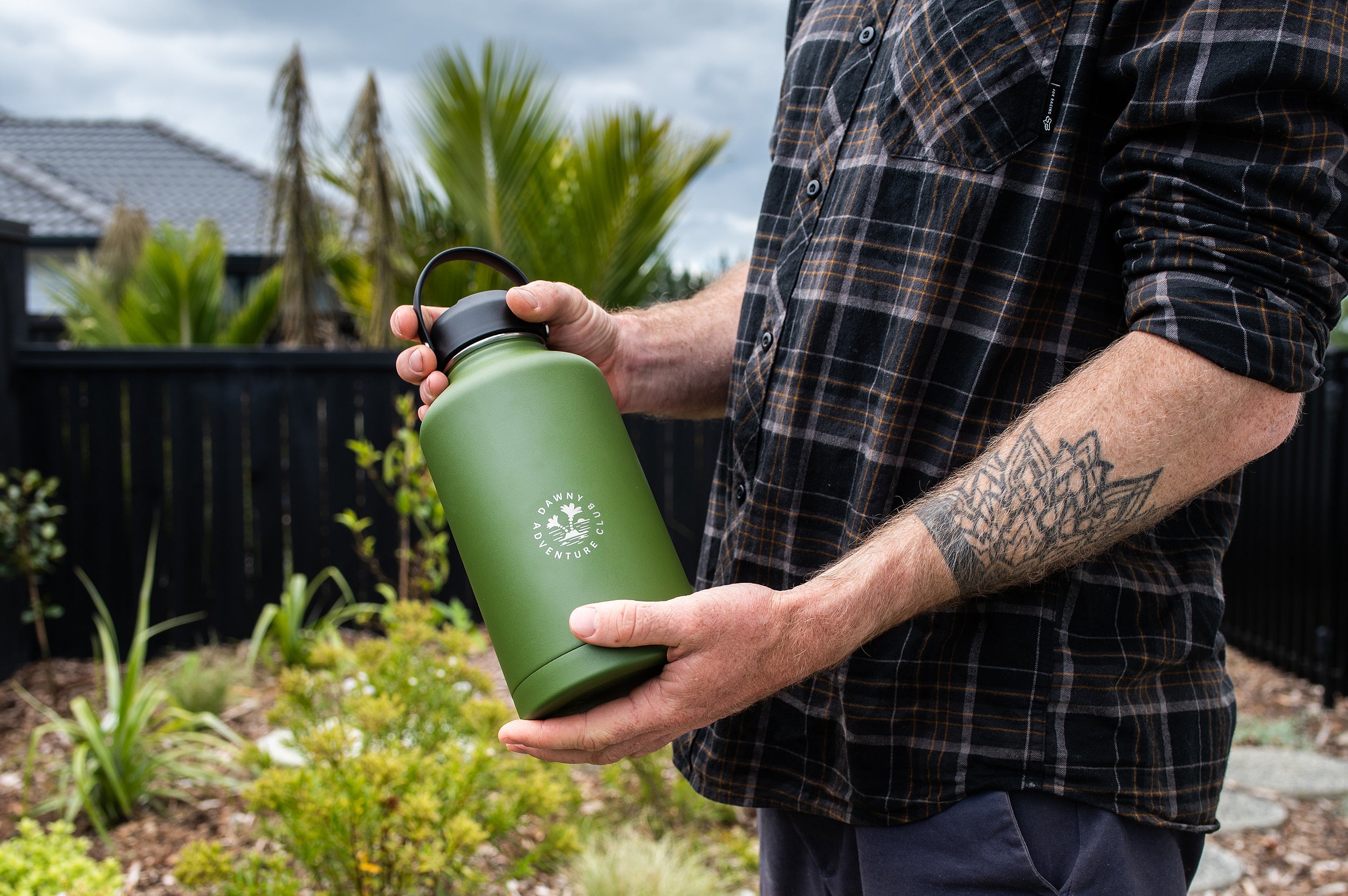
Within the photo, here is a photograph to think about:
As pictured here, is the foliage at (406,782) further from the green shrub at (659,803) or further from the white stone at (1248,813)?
the white stone at (1248,813)

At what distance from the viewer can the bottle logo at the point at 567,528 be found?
2.84ft

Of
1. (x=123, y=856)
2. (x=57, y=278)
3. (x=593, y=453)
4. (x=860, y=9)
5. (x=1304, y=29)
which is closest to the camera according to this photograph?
(x=1304, y=29)

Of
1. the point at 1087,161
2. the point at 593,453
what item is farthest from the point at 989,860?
the point at 1087,161

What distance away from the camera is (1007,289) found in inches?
37.0

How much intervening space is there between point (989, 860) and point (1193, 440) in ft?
1.48

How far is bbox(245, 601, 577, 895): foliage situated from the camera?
1.86 metres

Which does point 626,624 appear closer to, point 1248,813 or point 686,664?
point 686,664

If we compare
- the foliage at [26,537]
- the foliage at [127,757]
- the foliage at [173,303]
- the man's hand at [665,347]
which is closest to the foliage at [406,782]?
the foliage at [127,757]

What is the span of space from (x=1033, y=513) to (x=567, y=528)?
0.44 m

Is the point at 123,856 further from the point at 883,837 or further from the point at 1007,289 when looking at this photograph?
the point at 1007,289

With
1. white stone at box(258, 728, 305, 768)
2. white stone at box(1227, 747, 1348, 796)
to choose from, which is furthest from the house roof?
white stone at box(1227, 747, 1348, 796)

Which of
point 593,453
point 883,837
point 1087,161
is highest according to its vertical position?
point 1087,161

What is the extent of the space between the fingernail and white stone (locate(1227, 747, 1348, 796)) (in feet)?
11.2

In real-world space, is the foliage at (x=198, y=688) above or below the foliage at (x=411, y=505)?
below
